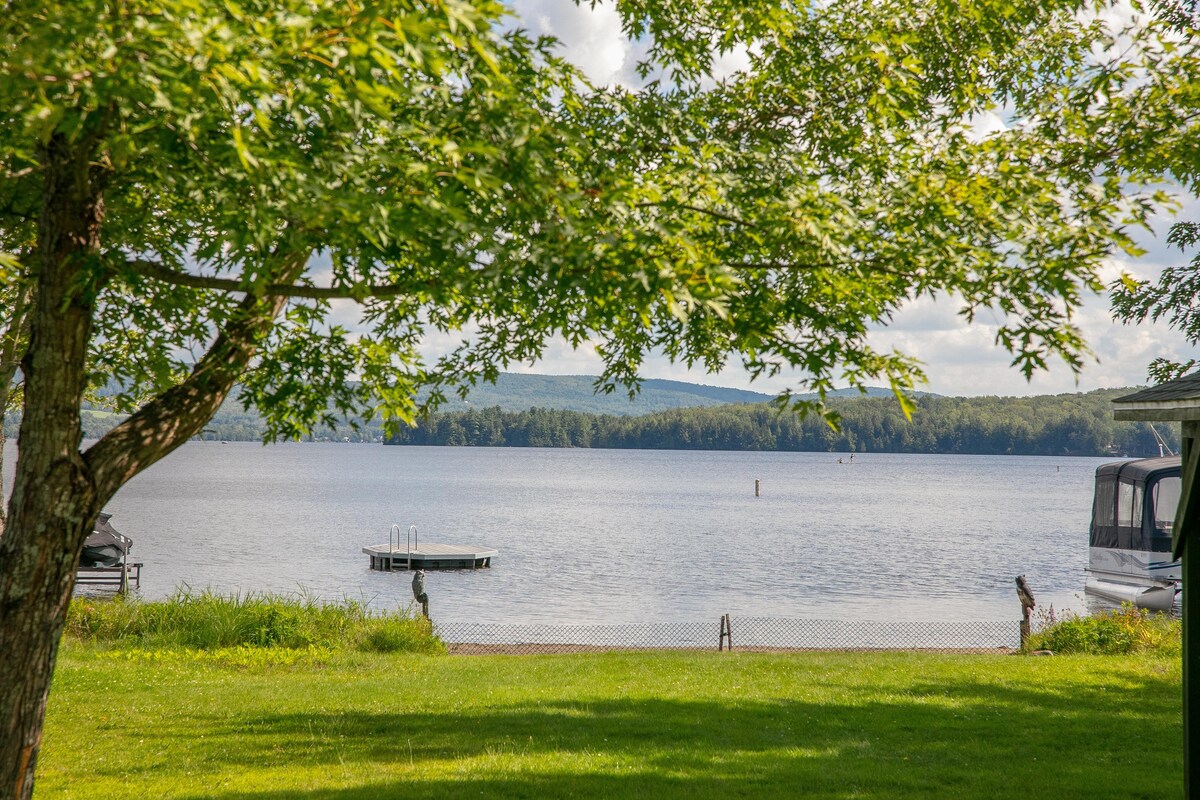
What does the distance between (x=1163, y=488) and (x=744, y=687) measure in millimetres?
18796

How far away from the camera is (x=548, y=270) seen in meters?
4.32

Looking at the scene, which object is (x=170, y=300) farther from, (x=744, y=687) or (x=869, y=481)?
(x=869, y=481)

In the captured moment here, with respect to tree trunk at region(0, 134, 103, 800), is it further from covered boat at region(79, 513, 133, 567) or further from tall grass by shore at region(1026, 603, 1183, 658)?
covered boat at region(79, 513, 133, 567)

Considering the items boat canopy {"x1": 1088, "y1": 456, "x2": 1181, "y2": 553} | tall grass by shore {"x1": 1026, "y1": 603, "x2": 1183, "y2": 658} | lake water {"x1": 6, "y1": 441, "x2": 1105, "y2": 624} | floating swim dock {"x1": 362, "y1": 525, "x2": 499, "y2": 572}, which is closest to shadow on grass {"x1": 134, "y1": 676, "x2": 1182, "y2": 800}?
tall grass by shore {"x1": 1026, "y1": 603, "x2": 1183, "y2": 658}

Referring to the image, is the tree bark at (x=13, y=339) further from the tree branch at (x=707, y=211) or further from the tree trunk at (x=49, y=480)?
the tree branch at (x=707, y=211)

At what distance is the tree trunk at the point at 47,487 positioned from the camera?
596 cm

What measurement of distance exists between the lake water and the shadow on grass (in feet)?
58.7

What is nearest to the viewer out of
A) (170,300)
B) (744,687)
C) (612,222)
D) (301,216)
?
(301,216)

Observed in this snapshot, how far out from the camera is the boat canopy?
85.9 ft

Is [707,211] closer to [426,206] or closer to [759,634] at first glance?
[426,206]

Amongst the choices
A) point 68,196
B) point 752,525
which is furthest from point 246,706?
point 752,525

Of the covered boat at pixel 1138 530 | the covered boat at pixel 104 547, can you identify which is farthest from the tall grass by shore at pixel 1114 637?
the covered boat at pixel 104 547

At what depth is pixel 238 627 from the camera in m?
17.3

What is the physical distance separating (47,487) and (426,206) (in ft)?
11.0
